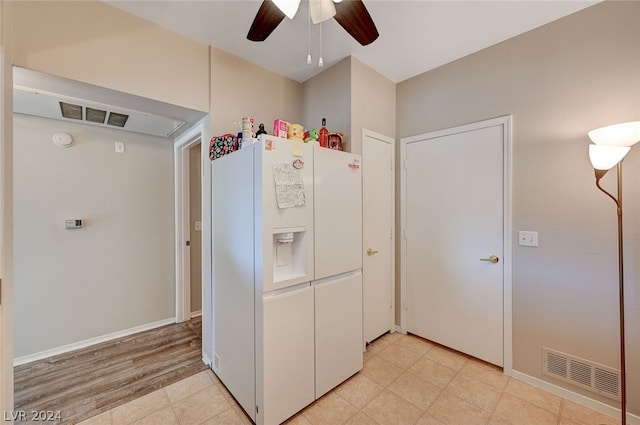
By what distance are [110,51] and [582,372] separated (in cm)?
402

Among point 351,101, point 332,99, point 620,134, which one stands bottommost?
point 620,134

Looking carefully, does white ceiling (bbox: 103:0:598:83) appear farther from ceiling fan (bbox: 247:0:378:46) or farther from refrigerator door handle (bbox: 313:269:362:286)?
refrigerator door handle (bbox: 313:269:362:286)

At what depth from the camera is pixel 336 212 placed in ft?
6.29

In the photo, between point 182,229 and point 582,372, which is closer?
point 582,372

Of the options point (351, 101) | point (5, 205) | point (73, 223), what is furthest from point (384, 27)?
point (73, 223)

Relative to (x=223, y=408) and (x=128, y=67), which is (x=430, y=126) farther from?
Result: (x=223, y=408)

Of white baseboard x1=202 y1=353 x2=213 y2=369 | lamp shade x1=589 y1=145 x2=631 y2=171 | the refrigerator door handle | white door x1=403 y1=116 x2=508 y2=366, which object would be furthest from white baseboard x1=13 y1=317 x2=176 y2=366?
lamp shade x1=589 y1=145 x2=631 y2=171

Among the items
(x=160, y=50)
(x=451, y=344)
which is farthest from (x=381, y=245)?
(x=160, y=50)

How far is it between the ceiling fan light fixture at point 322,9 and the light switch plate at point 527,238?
6.95ft

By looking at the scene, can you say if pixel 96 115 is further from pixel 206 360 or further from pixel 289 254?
pixel 206 360

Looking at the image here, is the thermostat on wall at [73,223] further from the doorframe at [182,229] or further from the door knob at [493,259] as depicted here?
the door knob at [493,259]

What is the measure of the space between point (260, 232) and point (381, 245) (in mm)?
1544

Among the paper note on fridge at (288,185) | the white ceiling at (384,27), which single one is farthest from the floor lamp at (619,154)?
the paper note on fridge at (288,185)

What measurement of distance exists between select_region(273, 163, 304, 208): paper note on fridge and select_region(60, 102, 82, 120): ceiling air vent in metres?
2.00
